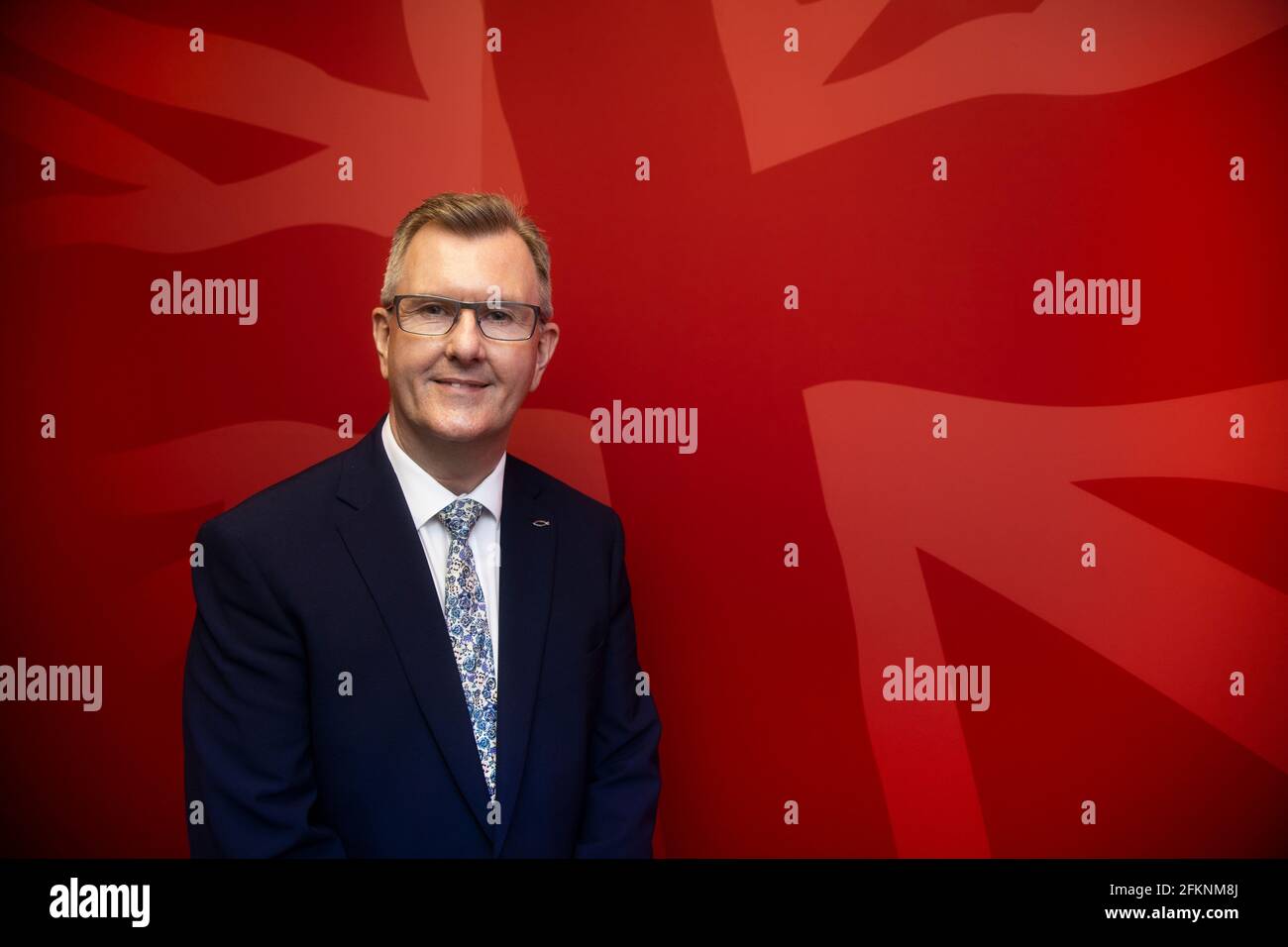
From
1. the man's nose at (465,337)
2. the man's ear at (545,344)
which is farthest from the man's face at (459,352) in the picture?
the man's ear at (545,344)

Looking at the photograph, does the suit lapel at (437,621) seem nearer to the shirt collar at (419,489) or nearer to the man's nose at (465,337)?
the shirt collar at (419,489)

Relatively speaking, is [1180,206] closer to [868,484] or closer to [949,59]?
[949,59]

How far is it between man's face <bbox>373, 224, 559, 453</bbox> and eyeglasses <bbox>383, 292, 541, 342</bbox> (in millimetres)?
13

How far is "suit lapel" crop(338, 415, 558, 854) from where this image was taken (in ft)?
5.58

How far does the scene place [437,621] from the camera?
5.67 feet

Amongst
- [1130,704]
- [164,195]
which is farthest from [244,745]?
[1130,704]

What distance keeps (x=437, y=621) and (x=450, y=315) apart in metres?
Answer: 0.63

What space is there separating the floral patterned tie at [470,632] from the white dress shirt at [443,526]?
0.05 ft

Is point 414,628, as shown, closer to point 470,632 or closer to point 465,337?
point 470,632

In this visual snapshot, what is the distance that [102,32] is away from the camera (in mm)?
2299

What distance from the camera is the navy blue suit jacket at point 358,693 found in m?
1.64

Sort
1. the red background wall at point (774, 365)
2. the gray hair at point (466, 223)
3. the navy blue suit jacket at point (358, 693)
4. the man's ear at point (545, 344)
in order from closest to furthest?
the navy blue suit jacket at point (358, 693)
the gray hair at point (466, 223)
the man's ear at point (545, 344)
the red background wall at point (774, 365)

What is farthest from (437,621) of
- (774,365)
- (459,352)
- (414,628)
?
(774,365)

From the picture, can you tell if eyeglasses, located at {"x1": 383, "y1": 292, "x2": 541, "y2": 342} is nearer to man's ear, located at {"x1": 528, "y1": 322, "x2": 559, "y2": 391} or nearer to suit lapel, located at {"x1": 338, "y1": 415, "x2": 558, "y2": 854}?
man's ear, located at {"x1": 528, "y1": 322, "x2": 559, "y2": 391}
